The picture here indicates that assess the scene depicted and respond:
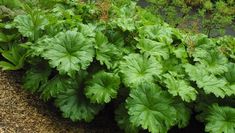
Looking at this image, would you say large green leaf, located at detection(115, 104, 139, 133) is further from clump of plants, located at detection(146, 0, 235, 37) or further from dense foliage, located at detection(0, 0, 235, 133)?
clump of plants, located at detection(146, 0, 235, 37)

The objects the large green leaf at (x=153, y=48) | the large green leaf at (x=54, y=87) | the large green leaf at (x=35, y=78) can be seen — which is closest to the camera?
the large green leaf at (x=54, y=87)

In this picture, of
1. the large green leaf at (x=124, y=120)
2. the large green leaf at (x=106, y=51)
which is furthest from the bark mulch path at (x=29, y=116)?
the large green leaf at (x=106, y=51)

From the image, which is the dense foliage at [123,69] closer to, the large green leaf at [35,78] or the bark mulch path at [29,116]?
the large green leaf at [35,78]

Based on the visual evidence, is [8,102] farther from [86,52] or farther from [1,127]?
[86,52]

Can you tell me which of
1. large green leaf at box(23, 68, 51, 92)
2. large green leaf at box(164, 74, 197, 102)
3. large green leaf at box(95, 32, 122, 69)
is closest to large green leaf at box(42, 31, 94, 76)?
large green leaf at box(95, 32, 122, 69)

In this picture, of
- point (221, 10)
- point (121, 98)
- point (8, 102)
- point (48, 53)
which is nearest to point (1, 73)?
point (8, 102)

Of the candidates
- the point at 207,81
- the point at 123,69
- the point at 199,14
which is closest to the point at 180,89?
the point at 207,81
